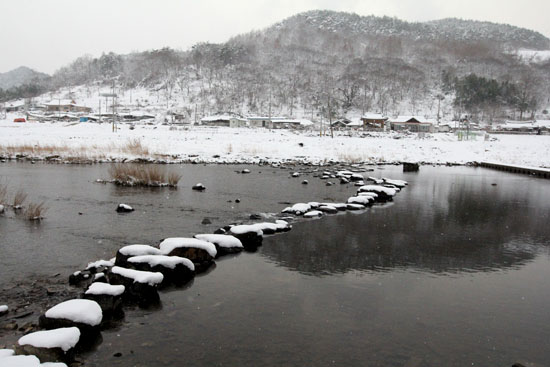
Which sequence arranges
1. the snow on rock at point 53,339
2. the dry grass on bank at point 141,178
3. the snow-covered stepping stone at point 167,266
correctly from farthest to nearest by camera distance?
the dry grass on bank at point 141,178, the snow-covered stepping stone at point 167,266, the snow on rock at point 53,339

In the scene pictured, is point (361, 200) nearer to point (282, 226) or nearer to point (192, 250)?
point (282, 226)

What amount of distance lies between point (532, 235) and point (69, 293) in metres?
14.1

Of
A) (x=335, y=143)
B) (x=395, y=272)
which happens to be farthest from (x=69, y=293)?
(x=335, y=143)

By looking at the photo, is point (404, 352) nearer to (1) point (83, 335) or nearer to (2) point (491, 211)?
(1) point (83, 335)

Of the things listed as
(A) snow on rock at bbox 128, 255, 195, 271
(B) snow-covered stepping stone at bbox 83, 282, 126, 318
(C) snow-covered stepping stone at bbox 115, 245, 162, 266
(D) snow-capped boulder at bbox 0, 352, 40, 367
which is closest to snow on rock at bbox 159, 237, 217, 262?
(C) snow-covered stepping stone at bbox 115, 245, 162, 266

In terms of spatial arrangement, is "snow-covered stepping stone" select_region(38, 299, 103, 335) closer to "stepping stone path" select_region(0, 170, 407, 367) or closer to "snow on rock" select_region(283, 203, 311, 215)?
"stepping stone path" select_region(0, 170, 407, 367)

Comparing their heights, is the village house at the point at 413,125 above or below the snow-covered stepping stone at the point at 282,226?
above

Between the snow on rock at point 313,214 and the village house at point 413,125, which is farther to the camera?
the village house at point 413,125

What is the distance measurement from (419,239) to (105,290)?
30.8ft

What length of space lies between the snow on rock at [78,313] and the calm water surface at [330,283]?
37cm

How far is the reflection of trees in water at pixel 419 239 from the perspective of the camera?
33.7 feet

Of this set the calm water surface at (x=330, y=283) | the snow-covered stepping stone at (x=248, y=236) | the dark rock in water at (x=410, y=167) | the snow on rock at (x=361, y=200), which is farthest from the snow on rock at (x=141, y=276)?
the dark rock in water at (x=410, y=167)

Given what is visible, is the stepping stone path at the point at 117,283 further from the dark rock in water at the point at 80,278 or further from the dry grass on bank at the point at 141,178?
the dry grass on bank at the point at 141,178

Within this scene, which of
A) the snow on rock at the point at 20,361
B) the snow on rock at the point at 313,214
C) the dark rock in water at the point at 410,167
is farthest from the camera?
the dark rock in water at the point at 410,167
